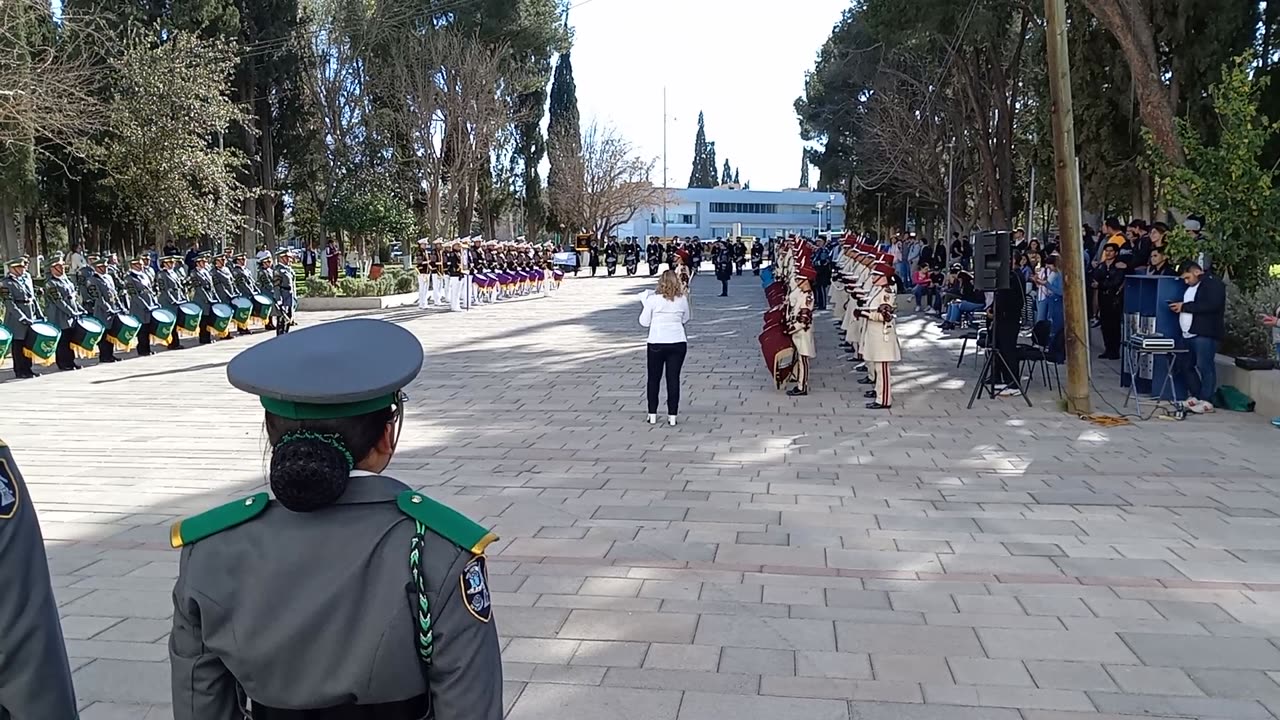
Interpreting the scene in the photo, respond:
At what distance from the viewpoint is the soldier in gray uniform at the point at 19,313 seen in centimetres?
1362

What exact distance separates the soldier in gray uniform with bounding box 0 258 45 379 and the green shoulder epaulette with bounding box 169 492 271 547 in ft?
46.8

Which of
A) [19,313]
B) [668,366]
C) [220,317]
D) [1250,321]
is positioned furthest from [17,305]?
[1250,321]

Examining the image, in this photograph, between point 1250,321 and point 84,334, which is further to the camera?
point 84,334

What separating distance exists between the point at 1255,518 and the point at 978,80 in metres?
22.3

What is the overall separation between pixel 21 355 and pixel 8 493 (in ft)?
46.2

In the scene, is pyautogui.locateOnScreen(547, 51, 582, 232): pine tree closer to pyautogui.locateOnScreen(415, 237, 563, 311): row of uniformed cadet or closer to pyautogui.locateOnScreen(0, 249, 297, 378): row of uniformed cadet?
pyautogui.locateOnScreen(415, 237, 563, 311): row of uniformed cadet

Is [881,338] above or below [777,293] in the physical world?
below

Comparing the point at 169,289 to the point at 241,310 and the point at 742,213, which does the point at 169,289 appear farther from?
the point at 742,213

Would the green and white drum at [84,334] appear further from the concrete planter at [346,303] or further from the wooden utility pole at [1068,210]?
the wooden utility pole at [1068,210]

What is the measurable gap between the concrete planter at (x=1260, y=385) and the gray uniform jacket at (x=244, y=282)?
1673 centimetres

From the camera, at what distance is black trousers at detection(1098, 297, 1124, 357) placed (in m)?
14.8

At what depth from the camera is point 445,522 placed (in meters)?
1.68

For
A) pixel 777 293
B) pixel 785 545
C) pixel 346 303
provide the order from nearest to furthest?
pixel 785 545 → pixel 777 293 → pixel 346 303

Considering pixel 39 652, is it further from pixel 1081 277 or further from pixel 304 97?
pixel 304 97
